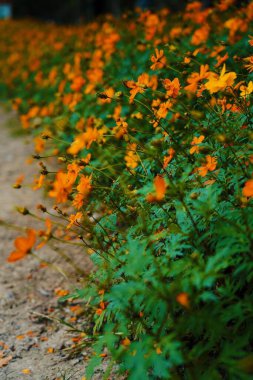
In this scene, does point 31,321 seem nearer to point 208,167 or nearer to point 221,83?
point 208,167

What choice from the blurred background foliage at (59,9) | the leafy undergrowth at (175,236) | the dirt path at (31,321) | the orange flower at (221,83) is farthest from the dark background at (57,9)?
the orange flower at (221,83)

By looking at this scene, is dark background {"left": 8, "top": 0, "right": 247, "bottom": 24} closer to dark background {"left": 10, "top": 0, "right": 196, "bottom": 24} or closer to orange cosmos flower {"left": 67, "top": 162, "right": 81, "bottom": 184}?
dark background {"left": 10, "top": 0, "right": 196, "bottom": 24}

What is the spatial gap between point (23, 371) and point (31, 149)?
3.40 m

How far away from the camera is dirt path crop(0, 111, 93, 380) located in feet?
7.00

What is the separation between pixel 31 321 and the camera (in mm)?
2514

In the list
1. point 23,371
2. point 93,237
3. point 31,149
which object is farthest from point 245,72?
point 31,149

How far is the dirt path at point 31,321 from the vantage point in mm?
2135

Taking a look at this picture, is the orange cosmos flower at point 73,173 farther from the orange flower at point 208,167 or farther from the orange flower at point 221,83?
the orange flower at point 221,83

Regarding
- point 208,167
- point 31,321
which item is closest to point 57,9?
point 31,321

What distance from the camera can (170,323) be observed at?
5.50 ft

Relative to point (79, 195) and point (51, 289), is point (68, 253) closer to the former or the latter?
point (51, 289)

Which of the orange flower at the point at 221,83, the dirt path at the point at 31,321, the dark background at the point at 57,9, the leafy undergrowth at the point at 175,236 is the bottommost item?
the dark background at the point at 57,9

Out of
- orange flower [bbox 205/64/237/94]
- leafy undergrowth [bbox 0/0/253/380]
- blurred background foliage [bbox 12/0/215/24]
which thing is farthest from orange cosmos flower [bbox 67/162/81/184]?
blurred background foliage [bbox 12/0/215/24]

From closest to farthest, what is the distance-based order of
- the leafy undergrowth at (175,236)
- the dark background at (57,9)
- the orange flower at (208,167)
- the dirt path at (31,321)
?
the leafy undergrowth at (175,236) → the orange flower at (208,167) → the dirt path at (31,321) → the dark background at (57,9)
